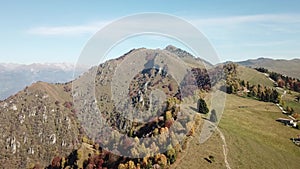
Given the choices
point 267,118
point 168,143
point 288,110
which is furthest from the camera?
point 288,110

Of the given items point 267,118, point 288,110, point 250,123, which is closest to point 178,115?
point 250,123

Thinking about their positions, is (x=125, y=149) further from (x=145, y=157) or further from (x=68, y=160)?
(x=68, y=160)

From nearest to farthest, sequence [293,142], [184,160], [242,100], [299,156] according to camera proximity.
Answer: [184,160]
[299,156]
[293,142]
[242,100]

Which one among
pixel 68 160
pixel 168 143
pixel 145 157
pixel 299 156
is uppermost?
pixel 168 143

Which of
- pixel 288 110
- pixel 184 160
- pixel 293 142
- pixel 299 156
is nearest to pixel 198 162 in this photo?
pixel 184 160

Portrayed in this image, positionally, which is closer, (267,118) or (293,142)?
(293,142)

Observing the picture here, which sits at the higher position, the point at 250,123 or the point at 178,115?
the point at 178,115
